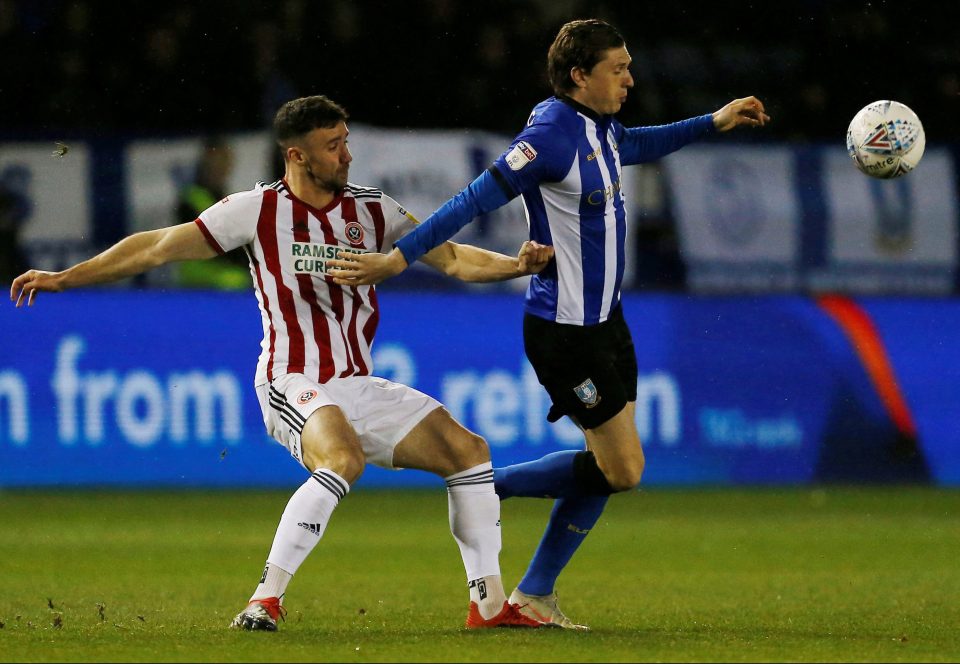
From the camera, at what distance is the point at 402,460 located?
6.00m

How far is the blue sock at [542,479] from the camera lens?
6.36 meters

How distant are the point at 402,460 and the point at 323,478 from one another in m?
0.40

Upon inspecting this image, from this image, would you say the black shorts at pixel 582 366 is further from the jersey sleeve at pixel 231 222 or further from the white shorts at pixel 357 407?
the jersey sleeve at pixel 231 222

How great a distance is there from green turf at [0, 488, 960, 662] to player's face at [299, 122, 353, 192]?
167 centimetres

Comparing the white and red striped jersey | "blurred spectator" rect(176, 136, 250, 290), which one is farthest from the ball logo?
"blurred spectator" rect(176, 136, 250, 290)

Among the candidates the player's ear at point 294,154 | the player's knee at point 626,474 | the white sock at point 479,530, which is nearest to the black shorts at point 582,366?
the player's knee at point 626,474

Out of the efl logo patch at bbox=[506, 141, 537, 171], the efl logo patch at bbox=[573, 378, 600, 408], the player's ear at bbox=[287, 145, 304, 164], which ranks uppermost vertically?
the player's ear at bbox=[287, 145, 304, 164]

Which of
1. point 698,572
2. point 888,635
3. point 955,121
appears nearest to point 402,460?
point 888,635

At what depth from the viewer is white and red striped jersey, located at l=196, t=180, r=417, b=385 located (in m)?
6.01

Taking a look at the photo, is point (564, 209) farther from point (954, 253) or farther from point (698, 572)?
point (954, 253)

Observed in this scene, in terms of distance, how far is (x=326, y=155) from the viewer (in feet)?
19.7

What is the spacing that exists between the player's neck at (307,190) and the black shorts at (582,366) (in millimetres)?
924

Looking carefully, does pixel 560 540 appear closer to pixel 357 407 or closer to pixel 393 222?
pixel 357 407

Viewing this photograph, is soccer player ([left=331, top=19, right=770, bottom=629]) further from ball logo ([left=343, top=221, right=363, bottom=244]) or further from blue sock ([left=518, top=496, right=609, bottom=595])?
ball logo ([left=343, top=221, right=363, bottom=244])
